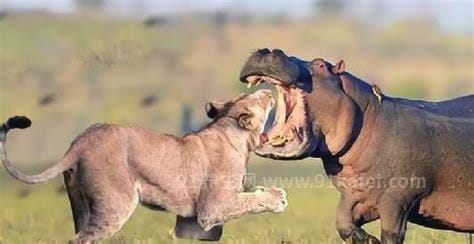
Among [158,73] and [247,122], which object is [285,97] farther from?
[158,73]

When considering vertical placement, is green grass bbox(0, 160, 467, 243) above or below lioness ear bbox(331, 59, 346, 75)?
below

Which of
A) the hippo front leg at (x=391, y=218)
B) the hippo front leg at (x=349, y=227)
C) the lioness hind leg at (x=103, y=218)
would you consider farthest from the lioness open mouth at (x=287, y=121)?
the lioness hind leg at (x=103, y=218)

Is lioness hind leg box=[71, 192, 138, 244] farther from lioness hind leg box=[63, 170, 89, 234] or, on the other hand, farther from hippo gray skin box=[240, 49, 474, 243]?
hippo gray skin box=[240, 49, 474, 243]

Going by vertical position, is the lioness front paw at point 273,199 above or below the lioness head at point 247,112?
below

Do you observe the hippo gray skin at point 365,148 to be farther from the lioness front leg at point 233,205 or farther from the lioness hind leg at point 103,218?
the lioness hind leg at point 103,218

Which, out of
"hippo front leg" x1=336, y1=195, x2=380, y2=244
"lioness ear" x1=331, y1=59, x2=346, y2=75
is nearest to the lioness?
"hippo front leg" x1=336, y1=195, x2=380, y2=244

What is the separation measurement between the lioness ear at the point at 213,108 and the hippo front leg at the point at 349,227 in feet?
3.20

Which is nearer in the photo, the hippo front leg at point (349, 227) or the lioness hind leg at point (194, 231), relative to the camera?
the hippo front leg at point (349, 227)

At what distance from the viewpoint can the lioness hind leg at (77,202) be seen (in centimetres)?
1029

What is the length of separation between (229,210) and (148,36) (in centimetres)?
1902

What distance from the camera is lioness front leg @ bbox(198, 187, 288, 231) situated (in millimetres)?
10492

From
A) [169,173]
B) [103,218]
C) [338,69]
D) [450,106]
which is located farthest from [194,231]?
[450,106]

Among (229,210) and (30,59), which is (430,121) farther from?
(30,59)

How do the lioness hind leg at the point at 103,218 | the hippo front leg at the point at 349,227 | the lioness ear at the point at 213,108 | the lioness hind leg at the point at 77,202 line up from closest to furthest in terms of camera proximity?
the lioness hind leg at the point at 103,218 → the lioness hind leg at the point at 77,202 → the hippo front leg at the point at 349,227 → the lioness ear at the point at 213,108
